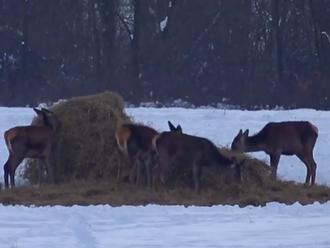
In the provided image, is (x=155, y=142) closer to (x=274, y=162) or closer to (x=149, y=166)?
(x=149, y=166)

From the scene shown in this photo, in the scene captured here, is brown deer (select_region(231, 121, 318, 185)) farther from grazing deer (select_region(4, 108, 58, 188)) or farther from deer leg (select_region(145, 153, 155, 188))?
grazing deer (select_region(4, 108, 58, 188))

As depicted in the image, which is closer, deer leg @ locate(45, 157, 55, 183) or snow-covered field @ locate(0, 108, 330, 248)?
snow-covered field @ locate(0, 108, 330, 248)

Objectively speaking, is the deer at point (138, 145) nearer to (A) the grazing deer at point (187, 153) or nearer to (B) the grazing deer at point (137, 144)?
(B) the grazing deer at point (137, 144)

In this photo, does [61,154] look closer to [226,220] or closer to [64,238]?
[226,220]

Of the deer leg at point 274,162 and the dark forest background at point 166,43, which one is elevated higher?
the dark forest background at point 166,43

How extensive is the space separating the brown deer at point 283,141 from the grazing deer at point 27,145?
371 centimetres

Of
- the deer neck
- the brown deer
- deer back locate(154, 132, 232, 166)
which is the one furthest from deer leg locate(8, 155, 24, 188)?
the deer neck

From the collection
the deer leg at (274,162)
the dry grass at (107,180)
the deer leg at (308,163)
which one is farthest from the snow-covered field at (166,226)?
the deer leg at (308,163)

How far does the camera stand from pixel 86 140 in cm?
2270

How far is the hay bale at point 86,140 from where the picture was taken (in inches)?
883

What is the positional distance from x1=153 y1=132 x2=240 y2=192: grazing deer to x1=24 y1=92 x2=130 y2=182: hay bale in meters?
1.48

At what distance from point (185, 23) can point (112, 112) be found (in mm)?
31155

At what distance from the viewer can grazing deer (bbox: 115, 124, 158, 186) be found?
841 inches

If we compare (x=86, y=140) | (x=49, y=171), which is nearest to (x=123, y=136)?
(x=86, y=140)
